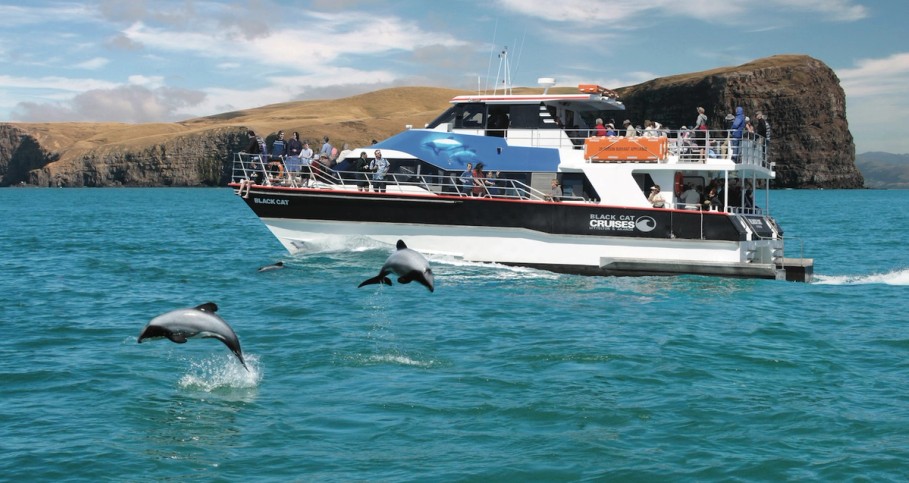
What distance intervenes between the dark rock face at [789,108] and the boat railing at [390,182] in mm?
133517

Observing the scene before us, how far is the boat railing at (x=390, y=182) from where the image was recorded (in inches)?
964

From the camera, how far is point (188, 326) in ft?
33.0

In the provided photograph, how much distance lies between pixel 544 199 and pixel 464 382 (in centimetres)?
1277

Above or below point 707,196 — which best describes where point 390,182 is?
above

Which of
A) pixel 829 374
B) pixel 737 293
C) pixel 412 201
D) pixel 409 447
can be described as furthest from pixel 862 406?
pixel 412 201

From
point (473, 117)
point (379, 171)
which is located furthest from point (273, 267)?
point (473, 117)

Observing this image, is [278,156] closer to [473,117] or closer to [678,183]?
[473,117]

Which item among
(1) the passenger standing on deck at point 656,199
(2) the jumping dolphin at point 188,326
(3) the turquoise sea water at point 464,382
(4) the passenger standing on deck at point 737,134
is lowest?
(3) the turquoise sea water at point 464,382

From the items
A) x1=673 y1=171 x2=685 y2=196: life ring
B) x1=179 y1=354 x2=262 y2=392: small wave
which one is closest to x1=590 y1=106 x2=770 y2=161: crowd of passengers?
x1=673 y1=171 x2=685 y2=196: life ring

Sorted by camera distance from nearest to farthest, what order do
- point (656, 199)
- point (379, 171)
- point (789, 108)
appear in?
point (656, 199) → point (379, 171) → point (789, 108)

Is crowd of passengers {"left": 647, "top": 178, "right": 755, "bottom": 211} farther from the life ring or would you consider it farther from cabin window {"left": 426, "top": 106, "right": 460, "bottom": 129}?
cabin window {"left": 426, "top": 106, "right": 460, "bottom": 129}

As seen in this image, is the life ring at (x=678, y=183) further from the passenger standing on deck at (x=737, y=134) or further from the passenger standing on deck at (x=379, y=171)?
the passenger standing on deck at (x=379, y=171)

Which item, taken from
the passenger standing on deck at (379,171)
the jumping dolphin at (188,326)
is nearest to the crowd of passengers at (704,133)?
the passenger standing on deck at (379,171)

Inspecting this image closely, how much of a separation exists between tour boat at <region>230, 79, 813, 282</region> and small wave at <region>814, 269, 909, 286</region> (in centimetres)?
69
